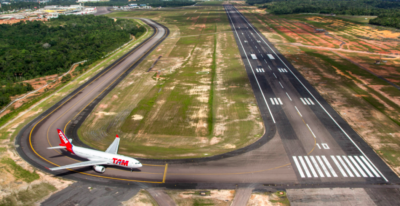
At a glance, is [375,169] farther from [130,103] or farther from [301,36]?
[301,36]

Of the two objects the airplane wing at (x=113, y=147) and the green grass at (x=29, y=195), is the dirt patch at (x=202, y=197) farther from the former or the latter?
the green grass at (x=29, y=195)

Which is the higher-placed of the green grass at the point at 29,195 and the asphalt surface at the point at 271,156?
the asphalt surface at the point at 271,156

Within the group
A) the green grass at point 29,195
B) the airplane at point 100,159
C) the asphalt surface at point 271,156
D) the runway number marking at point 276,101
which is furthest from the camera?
the runway number marking at point 276,101

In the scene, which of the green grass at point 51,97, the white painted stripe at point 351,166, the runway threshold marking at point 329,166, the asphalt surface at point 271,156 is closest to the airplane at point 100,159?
the asphalt surface at point 271,156

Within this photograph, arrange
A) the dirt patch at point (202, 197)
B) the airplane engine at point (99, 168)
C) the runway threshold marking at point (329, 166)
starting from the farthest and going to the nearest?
1. the airplane engine at point (99, 168)
2. the runway threshold marking at point (329, 166)
3. the dirt patch at point (202, 197)

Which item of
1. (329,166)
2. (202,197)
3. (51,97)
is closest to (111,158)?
(202,197)
